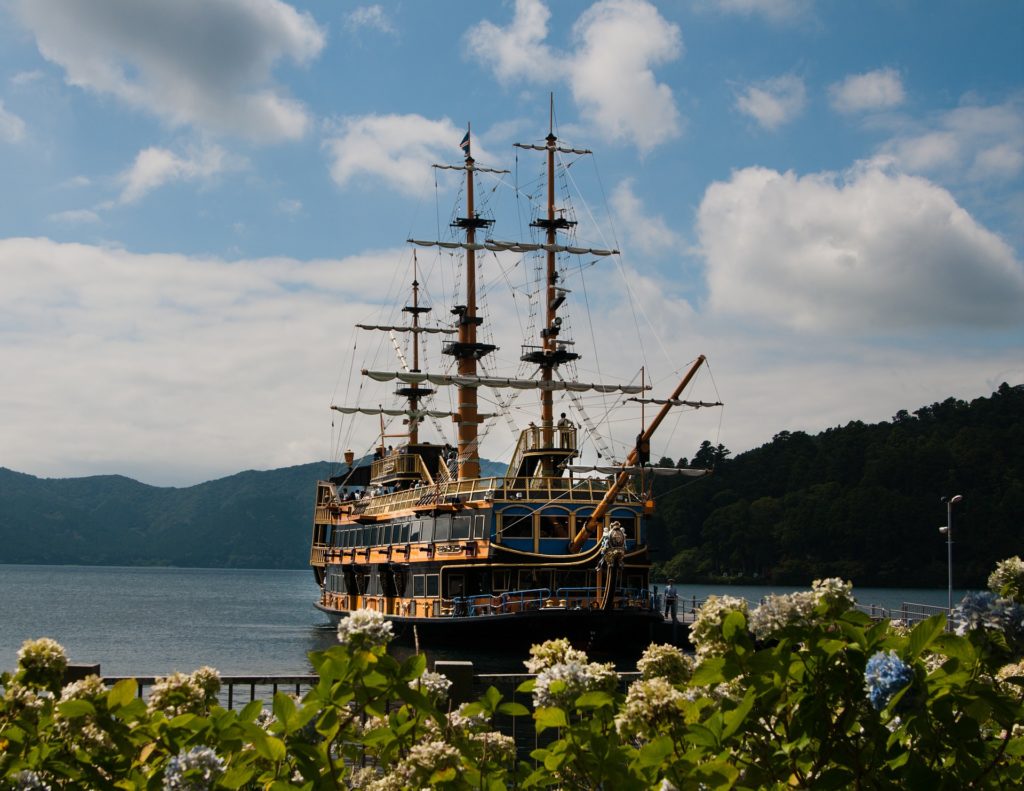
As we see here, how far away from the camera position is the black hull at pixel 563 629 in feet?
110

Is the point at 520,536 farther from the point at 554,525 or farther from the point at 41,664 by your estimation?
the point at 41,664

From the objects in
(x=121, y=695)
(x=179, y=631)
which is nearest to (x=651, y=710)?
(x=121, y=695)

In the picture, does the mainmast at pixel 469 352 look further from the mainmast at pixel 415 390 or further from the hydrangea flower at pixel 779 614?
the hydrangea flower at pixel 779 614

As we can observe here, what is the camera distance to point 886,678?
391 cm

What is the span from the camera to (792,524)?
121 m

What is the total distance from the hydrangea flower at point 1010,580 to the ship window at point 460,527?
33.0 meters

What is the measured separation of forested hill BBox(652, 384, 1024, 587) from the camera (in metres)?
112

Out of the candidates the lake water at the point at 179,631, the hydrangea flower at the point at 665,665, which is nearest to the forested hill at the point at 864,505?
the lake water at the point at 179,631

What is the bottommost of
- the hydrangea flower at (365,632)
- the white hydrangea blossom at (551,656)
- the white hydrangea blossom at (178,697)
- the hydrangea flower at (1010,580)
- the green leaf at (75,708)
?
the white hydrangea blossom at (178,697)

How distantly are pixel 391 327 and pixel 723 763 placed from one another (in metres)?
60.7

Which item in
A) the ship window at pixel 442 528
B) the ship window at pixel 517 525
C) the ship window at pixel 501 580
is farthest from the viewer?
the ship window at pixel 442 528

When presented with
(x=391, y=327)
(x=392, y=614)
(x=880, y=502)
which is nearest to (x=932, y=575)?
(x=880, y=502)

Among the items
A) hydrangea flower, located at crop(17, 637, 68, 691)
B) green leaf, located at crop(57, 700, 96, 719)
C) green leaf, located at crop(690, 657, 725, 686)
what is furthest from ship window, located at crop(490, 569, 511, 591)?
green leaf, located at crop(690, 657, 725, 686)

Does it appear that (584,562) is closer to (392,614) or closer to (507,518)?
(507,518)
